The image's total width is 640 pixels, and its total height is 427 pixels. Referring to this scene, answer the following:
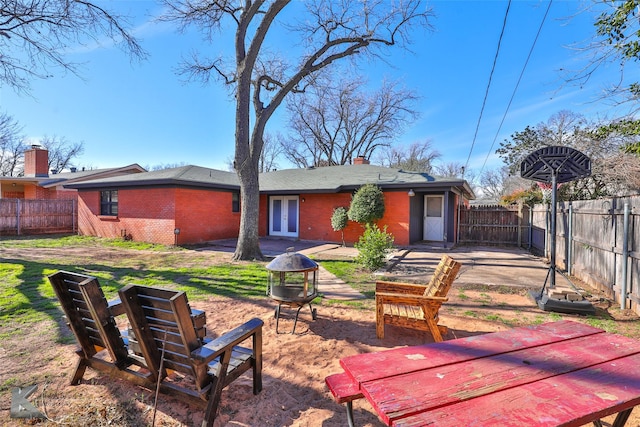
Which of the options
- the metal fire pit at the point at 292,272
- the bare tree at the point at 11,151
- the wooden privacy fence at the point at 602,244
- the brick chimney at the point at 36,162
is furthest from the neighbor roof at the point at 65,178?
the wooden privacy fence at the point at 602,244

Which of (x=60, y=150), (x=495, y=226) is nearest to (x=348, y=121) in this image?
(x=495, y=226)

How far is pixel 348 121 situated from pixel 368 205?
68.1ft

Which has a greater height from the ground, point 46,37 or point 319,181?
point 46,37

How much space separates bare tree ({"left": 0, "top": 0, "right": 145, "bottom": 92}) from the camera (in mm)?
8047

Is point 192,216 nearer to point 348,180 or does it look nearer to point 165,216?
point 165,216

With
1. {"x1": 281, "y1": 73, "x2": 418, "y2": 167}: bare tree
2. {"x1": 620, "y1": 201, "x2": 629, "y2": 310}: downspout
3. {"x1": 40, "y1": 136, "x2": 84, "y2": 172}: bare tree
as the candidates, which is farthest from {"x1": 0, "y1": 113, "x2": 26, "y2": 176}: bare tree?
{"x1": 620, "y1": 201, "x2": 629, "y2": 310}: downspout

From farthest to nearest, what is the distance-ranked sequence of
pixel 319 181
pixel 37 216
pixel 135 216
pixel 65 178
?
pixel 65 178 < pixel 37 216 < pixel 319 181 < pixel 135 216

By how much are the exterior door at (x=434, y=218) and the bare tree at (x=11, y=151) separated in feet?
122

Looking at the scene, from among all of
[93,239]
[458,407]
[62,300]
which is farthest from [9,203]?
[458,407]

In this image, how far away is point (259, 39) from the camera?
31.4 ft

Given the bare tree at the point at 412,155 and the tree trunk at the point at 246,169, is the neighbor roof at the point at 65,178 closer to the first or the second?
the tree trunk at the point at 246,169

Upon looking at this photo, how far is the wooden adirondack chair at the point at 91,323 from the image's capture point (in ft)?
7.59

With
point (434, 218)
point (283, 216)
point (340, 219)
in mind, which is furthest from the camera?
point (283, 216)

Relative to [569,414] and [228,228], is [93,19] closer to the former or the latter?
[228,228]
